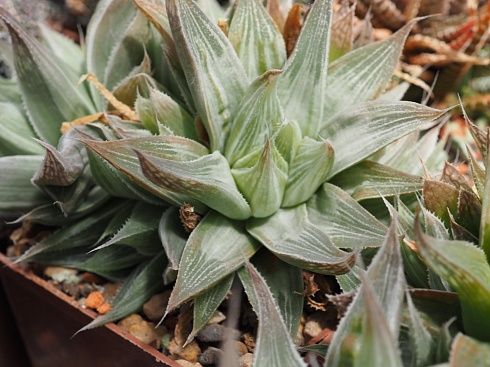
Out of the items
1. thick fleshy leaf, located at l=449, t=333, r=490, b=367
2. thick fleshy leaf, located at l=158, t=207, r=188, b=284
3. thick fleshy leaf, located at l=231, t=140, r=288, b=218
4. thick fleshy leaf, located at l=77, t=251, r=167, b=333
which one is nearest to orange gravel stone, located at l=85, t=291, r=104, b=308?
thick fleshy leaf, located at l=77, t=251, r=167, b=333

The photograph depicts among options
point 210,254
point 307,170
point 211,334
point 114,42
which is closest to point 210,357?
point 211,334

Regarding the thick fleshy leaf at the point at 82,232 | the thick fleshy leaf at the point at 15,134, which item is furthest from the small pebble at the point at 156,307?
the thick fleshy leaf at the point at 15,134

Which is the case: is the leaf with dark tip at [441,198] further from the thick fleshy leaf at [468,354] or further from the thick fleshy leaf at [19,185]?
the thick fleshy leaf at [19,185]

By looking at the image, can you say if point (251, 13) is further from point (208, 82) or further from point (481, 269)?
point (481, 269)

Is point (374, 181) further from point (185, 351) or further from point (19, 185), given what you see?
point (19, 185)

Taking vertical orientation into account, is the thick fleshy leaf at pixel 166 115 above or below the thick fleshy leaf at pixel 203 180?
above

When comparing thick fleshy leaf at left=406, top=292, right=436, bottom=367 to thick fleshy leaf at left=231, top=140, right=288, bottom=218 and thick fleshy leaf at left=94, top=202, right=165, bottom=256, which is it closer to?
thick fleshy leaf at left=231, top=140, right=288, bottom=218
